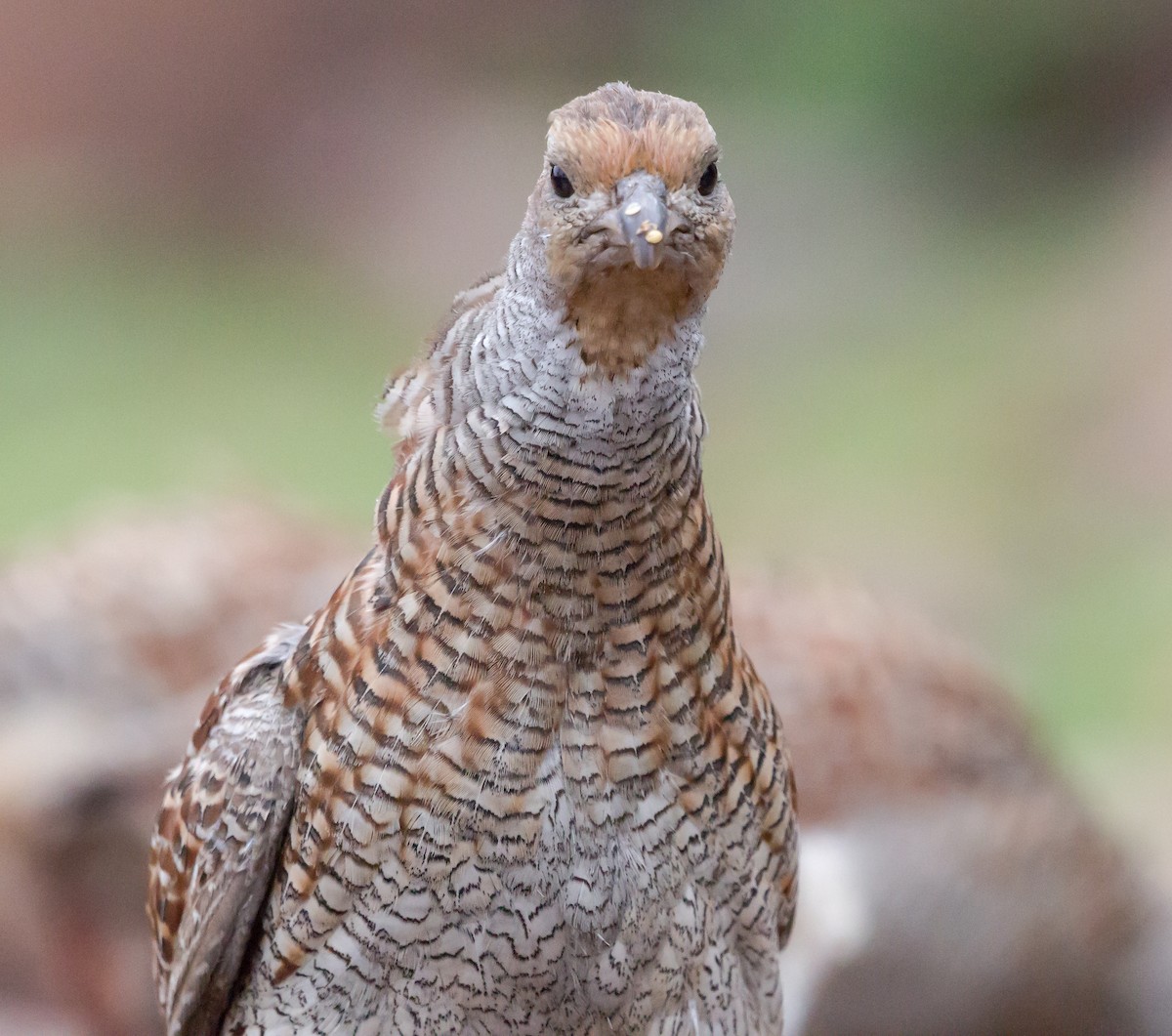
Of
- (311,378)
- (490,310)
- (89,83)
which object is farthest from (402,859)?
(89,83)

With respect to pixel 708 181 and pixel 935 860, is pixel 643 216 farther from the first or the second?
pixel 935 860

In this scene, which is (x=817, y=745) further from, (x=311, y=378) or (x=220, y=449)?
(x=311, y=378)

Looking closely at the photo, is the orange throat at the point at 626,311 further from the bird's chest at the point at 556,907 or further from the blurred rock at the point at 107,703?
the blurred rock at the point at 107,703

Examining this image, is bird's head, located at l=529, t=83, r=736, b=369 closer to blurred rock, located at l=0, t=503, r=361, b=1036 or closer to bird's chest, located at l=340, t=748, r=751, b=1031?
bird's chest, located at l=340, t=748, r=751, b=1031

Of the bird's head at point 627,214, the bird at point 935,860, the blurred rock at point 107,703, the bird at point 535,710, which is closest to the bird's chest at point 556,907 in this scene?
the bird at point 535,710

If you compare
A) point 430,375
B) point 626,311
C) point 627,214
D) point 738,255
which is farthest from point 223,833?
point 738,255

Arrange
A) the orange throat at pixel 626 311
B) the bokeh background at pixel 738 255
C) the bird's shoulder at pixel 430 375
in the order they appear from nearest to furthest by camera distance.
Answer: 1. the orange throat at pixel 626 311
2. the bird's shoulder at pixel 430 375
3. the bokeh background at pixel 738 255

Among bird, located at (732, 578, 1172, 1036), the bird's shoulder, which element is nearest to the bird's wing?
the bird's shoulder
